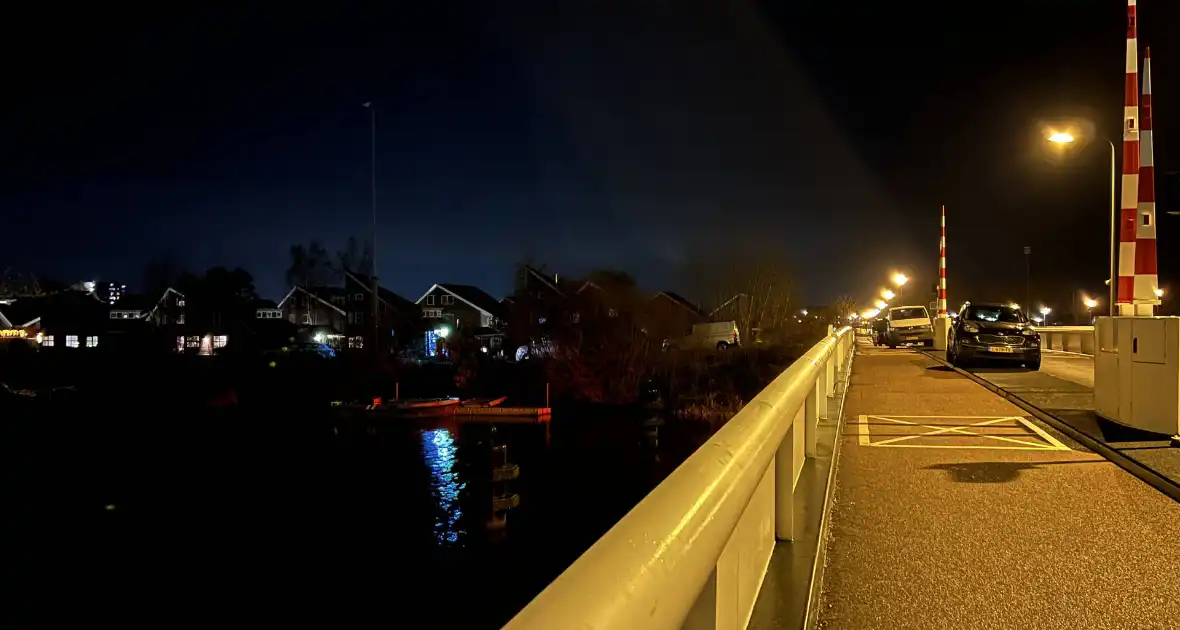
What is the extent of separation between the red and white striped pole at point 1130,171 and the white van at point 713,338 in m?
44.7

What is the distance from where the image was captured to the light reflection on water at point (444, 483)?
901 inches

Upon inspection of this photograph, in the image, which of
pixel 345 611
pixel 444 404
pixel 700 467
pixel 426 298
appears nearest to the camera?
pixel 700 467

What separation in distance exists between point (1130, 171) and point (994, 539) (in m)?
6.74

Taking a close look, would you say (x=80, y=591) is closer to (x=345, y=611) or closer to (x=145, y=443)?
(x=345, y=611)

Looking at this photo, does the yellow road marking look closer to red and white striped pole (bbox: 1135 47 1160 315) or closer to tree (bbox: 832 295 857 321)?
red and white striped pole (bbox: 1135 47 1160 315)

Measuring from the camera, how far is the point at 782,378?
4879 millimetres

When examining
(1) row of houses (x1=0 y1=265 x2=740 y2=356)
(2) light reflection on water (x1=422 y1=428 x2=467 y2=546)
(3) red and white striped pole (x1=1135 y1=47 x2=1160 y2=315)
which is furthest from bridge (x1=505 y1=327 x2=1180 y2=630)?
(1) row of houses (x1=0 y1=265 x2=740 y2=356)

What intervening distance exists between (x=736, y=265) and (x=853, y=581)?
6396cm

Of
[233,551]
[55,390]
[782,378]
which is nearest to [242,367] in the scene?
[55,390]

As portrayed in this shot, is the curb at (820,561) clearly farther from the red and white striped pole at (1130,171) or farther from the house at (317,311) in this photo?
the house at (317,311)

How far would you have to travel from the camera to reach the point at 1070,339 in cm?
3198

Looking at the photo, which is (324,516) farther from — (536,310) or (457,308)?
(457,308)

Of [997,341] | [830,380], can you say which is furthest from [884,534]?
[997,341]

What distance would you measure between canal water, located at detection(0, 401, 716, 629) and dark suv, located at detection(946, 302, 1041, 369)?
1042cm
